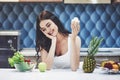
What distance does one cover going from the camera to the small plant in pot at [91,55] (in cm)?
264

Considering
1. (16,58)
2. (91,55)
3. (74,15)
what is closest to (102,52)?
(74,15)

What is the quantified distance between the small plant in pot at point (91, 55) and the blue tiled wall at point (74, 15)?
100.0 inches

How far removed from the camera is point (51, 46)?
10.5 feet

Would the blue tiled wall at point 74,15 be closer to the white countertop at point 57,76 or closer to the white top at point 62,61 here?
the white top at point 62,61

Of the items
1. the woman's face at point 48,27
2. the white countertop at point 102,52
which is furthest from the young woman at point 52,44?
the white countertop at point 102,52

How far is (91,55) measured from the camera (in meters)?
2.69

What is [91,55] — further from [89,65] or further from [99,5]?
[99,5]

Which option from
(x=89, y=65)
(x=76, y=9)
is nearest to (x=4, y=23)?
(x=76, y=9)

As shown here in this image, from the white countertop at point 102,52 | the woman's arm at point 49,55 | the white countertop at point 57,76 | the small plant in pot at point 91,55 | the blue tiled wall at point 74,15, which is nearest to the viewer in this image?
the white countertop at point 57,76

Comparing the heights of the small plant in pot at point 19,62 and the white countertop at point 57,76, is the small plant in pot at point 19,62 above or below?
above

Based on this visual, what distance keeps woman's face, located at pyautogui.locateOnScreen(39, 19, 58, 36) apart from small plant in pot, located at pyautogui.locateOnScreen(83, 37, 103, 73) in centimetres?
63

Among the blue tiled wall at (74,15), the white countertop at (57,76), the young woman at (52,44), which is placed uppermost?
the blue tiled wall at (74,15)

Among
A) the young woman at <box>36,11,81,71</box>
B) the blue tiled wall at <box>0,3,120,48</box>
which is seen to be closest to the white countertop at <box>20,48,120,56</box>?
the blue tiled wall at <box>0,3,120,48</box>

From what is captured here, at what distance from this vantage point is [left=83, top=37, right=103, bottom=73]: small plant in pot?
2641 mm
